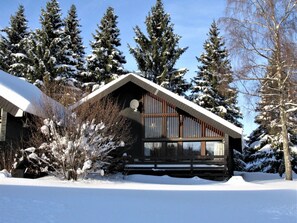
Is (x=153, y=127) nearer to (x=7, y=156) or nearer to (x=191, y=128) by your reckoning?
(x=191, y=128)

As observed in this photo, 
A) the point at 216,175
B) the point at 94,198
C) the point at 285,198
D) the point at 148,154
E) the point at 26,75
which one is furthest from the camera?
the point at 26,75

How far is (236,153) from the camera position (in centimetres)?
3058

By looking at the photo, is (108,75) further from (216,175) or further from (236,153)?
(216,175)

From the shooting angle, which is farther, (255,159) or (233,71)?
(255,159)

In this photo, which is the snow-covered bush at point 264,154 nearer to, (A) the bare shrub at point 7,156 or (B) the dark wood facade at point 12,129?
(B) the dark wood facade at point 12,129

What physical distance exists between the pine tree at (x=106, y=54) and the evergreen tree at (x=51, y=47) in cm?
209

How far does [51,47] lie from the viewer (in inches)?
1134

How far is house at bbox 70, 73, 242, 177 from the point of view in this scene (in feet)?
61.5

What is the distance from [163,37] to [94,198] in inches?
1026

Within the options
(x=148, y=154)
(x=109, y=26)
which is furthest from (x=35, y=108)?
(x=109, y=26)

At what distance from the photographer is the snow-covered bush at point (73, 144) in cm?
1385

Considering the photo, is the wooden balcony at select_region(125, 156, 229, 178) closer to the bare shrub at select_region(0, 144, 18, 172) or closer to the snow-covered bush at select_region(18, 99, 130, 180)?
the snow-covered bush at select_region(18, 99, 130, 180)

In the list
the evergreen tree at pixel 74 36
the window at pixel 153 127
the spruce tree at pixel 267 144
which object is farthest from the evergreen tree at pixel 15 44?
the spruce tree at pixel 267 144

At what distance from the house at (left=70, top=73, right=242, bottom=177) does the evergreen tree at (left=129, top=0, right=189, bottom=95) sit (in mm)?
10954
